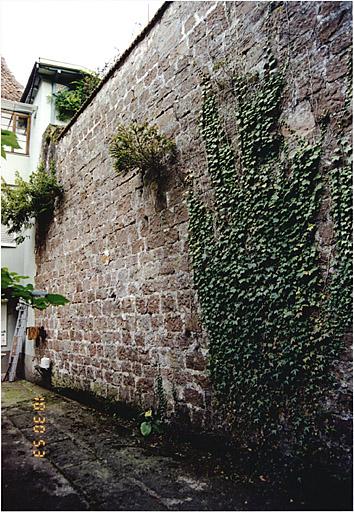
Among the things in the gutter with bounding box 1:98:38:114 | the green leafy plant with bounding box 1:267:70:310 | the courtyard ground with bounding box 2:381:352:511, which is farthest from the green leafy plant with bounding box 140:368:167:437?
the gutter with bounding box 1:98:38:114

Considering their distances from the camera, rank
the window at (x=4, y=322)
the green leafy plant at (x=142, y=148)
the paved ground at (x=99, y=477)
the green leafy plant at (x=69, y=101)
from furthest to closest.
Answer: the window at (x=4, y=322)
the green leafy plant at (x=69, y=101)
the green leafy plant at (x=142, y=148)
the paved ground at (x=99, y=477)

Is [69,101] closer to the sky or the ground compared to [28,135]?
closer to the sky

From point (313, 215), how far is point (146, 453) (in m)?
2.24

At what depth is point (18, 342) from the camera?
8.41m

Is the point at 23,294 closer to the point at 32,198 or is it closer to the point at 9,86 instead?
the point at 32,198

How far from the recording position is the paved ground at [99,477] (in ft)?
7.27

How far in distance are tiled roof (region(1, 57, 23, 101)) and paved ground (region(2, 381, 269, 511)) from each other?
9.23 m

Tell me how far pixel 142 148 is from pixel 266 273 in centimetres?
184

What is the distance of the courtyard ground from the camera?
220 cm

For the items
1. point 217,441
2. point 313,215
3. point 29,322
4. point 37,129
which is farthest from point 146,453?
point 37,129

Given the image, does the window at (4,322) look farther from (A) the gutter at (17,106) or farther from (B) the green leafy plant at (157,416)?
(B) the green leafy plant at (157,416)
